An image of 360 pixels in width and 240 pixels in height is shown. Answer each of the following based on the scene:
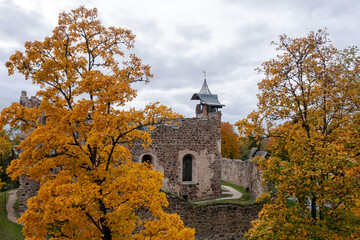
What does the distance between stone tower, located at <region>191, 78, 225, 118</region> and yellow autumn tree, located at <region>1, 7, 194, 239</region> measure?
19999 millimetres

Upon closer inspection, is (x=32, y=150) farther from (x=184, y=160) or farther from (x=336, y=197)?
(x=184, y=160)

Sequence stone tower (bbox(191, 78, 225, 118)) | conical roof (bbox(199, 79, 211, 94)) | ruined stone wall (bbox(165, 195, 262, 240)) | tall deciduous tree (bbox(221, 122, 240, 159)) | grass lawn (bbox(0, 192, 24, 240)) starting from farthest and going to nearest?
tall deciduous tree (bbox(221, 122, 240, 159)) < conical roof (bbox(199, 79, 211, 94)) < stone tower (bbox(191, 78, 225, 118)) < ruined stone wall (bbox(165, 195, 262, 240)) < grass lawn (bbox(0, 192, 24, 240))

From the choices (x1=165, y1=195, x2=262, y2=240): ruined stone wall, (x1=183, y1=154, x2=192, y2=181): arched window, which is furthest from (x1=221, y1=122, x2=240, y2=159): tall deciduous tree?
(x1=165, y1=195, x2=262, y2=240): ruined stone wall

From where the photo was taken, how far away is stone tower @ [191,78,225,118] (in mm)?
27406

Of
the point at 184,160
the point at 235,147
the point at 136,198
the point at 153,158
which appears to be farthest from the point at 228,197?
the point at 235,147

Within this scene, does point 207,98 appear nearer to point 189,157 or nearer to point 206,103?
point 206,103

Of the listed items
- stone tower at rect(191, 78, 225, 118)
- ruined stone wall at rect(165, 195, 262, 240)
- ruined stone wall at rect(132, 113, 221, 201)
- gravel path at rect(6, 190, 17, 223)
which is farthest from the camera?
stone tower at rect(191, 78, 225, 118)

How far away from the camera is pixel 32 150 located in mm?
6488

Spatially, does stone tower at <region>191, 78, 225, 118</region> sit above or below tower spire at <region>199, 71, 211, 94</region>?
below

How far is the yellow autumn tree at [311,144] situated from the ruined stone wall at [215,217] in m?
5.78

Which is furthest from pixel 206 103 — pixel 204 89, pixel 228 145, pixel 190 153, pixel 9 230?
pixel 9 230

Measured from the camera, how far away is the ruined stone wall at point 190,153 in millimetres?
19062

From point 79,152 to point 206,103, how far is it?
20887 mm

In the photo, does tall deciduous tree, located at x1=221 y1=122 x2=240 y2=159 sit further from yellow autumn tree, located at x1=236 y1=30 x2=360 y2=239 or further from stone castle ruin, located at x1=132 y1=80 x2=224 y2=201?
yellow autumn tree, located at x1=236 y1=30 x2=360 y2=239
